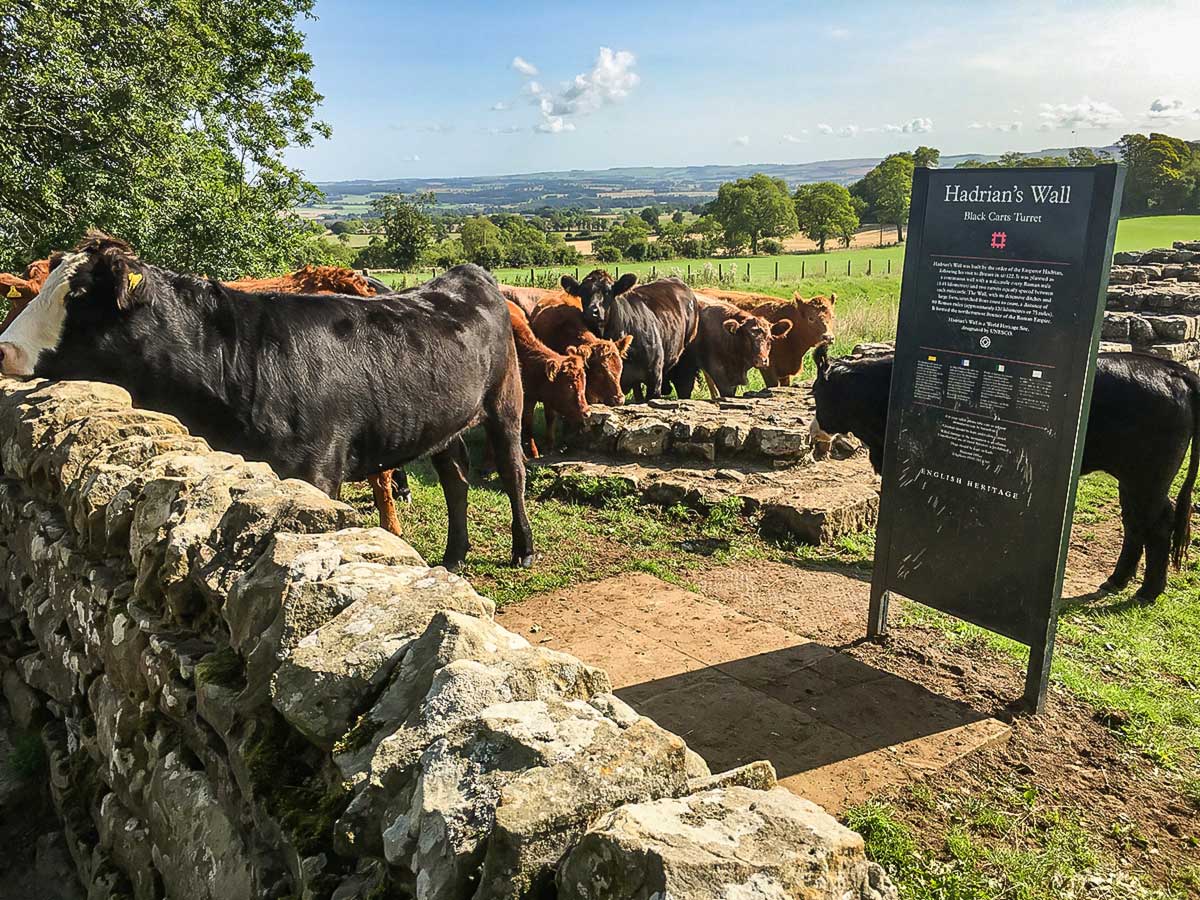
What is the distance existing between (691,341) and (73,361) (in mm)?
12473

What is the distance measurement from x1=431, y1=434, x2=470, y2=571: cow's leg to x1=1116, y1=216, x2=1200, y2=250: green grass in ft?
116

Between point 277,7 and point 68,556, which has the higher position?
point 277,7

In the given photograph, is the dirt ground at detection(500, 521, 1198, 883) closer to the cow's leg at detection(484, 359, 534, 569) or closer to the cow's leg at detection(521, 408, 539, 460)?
the cow's leg at detection(484, 359, 534, 569)

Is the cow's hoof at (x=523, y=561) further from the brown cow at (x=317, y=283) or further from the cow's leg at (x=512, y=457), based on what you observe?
the brown cow at (x=317, y=283)

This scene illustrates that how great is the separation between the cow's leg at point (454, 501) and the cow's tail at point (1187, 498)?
5.64 m

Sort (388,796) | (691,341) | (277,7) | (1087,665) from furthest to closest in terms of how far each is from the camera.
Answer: (277,7), (691,341), (1087,665), (388,796)

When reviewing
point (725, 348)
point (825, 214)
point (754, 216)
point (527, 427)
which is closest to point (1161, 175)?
point (825, 214)

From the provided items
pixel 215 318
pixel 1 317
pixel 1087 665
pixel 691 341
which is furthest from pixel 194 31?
pixel 1087 665

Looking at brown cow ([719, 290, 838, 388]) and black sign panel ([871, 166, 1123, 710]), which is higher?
black sign panel ([871, 166, 1123, 710])

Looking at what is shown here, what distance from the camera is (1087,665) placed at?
564 cm

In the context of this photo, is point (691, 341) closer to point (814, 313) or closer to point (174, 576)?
point (814, 313)

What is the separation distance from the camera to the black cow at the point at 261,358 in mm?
4793

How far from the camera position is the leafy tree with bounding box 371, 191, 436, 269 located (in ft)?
169

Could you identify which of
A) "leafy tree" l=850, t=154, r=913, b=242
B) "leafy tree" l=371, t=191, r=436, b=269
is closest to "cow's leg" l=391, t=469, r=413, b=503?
"leafy tree" l=371, t=191, r=436, b=269
